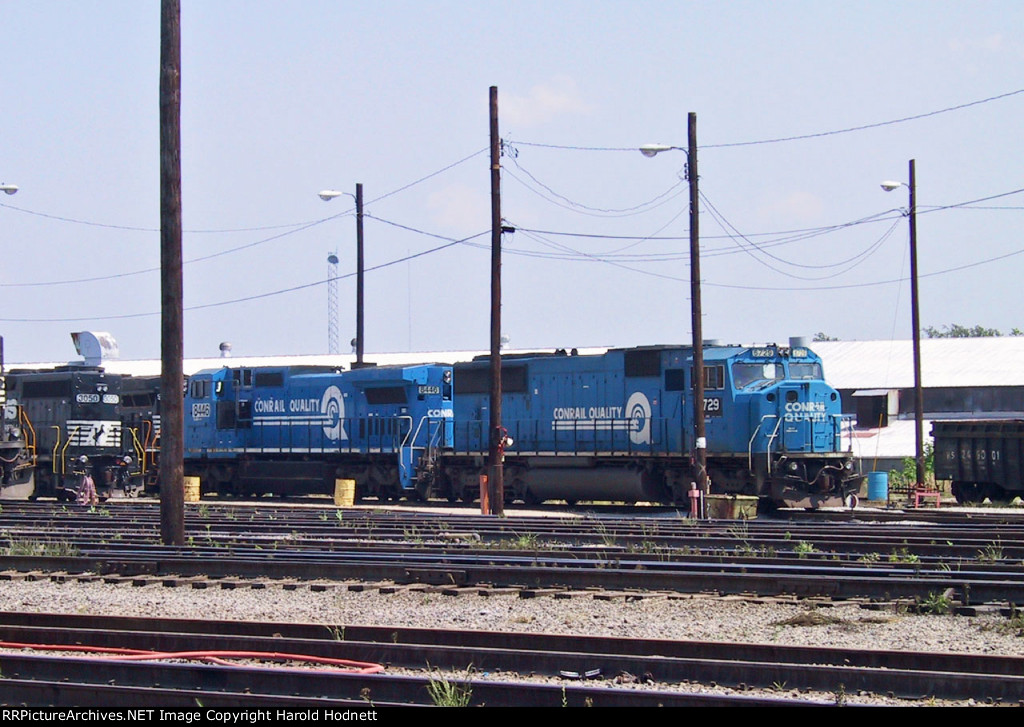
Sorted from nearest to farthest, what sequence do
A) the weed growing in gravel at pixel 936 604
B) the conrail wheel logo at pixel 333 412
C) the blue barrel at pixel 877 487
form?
the weed growing in gravel at pixel 936 604 < the blue barrel at pixel 877 487 < the conrail wheel logo at pixel 333 412

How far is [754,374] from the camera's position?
83.5 feet

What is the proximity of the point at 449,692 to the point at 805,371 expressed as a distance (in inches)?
778

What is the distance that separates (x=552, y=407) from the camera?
2802 cm

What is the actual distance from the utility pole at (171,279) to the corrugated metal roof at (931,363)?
39.1 metres

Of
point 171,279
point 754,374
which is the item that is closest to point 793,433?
point 754,374

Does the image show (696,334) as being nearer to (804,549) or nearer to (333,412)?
(804,549)

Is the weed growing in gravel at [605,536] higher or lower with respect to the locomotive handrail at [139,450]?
lower

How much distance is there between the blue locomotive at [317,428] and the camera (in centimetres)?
2998

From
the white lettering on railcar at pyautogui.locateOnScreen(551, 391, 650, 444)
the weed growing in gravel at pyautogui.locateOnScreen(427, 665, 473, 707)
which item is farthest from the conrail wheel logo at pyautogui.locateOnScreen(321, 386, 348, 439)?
the weed growing in gravel at pyautogui.locateOnScreen(427, 665, 473, 707)

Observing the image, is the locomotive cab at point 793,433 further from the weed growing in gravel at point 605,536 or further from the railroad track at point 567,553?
the weed growing in gravel at point 605,536

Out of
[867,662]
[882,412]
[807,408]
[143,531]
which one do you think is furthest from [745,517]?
[882,412]

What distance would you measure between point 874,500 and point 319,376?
14.9m

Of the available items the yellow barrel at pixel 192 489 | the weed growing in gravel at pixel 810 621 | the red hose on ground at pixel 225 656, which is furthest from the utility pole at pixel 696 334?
the red hose on ground at pixel 225 656

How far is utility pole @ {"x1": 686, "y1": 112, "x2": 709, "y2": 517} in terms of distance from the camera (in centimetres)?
2350
